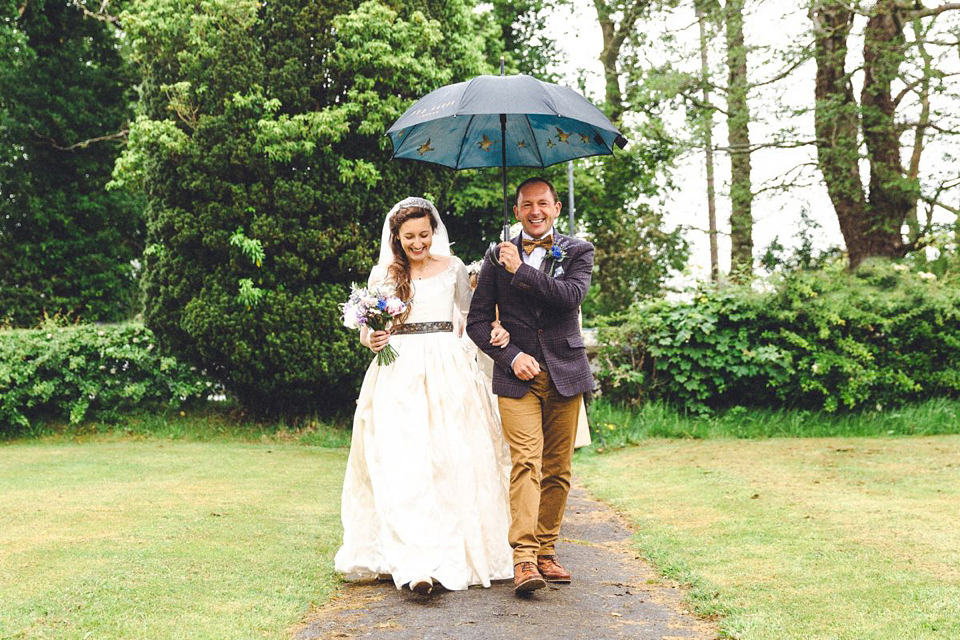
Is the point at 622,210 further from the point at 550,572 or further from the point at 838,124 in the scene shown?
the point at 550,572

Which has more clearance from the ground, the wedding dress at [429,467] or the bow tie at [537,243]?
the bow tie at [537,243]

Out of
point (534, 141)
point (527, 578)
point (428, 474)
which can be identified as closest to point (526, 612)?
point (527, 578)

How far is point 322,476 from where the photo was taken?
8.80 meters

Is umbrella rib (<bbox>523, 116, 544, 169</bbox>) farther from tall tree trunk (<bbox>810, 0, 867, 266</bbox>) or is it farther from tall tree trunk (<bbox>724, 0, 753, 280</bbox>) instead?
tall tree trunk (<bbox>810, 0, 867, 266</bbox>)

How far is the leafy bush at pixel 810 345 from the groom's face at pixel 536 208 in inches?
Answer: 287

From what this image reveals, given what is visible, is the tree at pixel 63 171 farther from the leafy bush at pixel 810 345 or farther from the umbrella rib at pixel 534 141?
the umbrella rib at pixel 534 141

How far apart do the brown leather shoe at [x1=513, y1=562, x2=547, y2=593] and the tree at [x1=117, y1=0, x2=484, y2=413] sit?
696 cm

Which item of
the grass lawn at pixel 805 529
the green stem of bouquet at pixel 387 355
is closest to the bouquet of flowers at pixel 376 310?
the green stem of bouquet at pixel 387 355

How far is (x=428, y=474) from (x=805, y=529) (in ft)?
9.02

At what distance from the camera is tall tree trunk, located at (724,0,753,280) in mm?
13258

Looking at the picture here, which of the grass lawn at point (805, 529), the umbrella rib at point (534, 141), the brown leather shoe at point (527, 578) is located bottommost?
the grass lawn at point (805, 529)

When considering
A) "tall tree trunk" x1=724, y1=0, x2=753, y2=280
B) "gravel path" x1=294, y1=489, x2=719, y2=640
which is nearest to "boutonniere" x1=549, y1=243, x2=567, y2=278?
"gravel path" x1=294, y1=489, x2=719, y2=640

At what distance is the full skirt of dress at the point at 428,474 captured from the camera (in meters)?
4.61

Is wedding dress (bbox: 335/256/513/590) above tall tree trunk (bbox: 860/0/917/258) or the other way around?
the other way around
